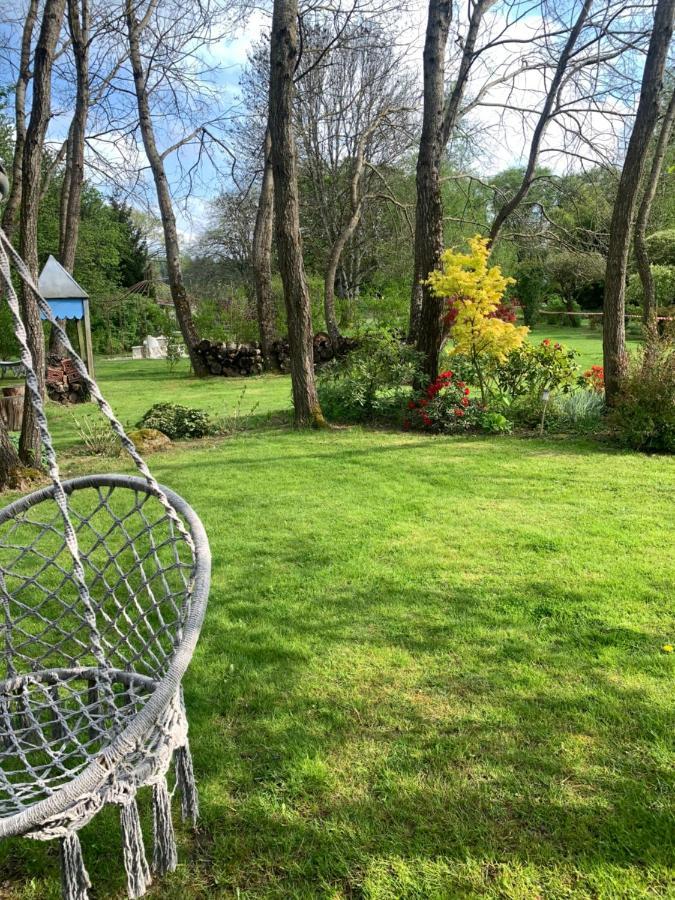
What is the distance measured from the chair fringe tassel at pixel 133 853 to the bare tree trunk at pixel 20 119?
6774mm

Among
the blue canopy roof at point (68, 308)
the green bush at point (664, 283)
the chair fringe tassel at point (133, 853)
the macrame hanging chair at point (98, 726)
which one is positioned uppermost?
the green bush at point (664, 283)

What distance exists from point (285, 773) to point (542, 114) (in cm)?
1055

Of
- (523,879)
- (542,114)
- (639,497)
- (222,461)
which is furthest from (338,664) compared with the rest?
(542,114)

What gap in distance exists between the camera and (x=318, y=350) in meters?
15.3

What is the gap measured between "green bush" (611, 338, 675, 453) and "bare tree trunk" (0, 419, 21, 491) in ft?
20.4

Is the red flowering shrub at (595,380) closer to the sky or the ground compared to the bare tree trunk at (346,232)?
closer to the ground

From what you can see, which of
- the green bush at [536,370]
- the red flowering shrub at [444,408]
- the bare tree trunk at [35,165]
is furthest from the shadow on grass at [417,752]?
the green bush at [536,370]

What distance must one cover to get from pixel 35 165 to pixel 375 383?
4.61m

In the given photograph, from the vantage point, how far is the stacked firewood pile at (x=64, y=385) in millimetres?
11844

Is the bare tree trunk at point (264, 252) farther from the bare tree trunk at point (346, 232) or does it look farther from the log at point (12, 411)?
the log at point (12, 411)

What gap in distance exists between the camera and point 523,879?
1645 millimetres

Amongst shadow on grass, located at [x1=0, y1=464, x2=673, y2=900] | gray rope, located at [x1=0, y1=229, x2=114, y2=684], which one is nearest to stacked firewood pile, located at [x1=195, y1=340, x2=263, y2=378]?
shadow on grass, located at [x1=0, y1=464, x2=673, y2=900]

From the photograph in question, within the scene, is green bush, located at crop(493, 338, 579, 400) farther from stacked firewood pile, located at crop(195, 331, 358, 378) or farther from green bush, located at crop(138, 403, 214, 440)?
stacked firewood pile, located at crop(195, 331, 358, 378)

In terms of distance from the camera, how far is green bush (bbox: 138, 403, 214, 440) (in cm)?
789
